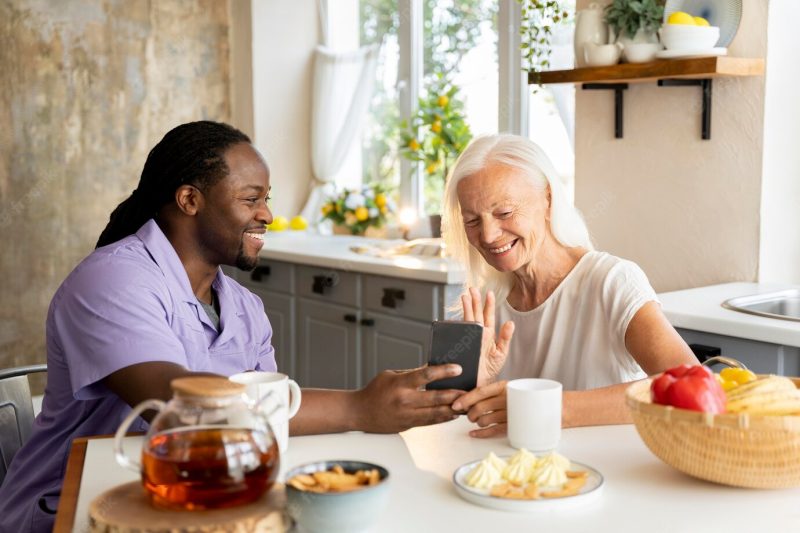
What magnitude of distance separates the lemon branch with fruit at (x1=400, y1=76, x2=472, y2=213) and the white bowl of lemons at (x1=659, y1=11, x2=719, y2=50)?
1533mm

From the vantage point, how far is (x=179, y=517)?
1040 mm

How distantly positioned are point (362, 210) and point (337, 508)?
3.60m

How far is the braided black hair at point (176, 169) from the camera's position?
6.06 ft

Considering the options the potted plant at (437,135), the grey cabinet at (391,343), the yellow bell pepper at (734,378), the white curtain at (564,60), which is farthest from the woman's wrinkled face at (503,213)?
the potted plant at (437,135)

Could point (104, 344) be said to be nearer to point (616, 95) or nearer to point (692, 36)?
point (692, 36)

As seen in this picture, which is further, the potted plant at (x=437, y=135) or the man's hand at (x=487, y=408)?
the potted plant at (x=437, y=135)

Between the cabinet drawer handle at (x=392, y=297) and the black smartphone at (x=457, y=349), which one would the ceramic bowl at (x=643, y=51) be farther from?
the black smartphone at (x=457, y=349)

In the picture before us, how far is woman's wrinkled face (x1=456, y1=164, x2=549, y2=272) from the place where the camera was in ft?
6.57

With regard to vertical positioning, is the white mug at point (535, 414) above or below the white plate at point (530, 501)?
above

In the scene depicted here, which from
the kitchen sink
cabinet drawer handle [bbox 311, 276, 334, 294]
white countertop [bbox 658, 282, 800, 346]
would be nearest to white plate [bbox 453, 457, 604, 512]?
white countertop [bbox 658, 282, 800, 346]

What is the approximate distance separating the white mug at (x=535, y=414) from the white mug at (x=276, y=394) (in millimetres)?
319

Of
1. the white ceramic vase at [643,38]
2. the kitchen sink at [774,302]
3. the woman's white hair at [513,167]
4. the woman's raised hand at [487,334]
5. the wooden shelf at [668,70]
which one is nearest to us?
the woman's raised hand at [487,334]

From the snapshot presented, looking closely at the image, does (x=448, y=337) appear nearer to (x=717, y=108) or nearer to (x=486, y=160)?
(x=486, y=160)

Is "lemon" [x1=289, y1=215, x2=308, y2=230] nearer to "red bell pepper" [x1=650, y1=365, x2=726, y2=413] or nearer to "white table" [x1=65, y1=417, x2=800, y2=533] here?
"white table" [x1=65, y1=417, x2=800, y2=533]
